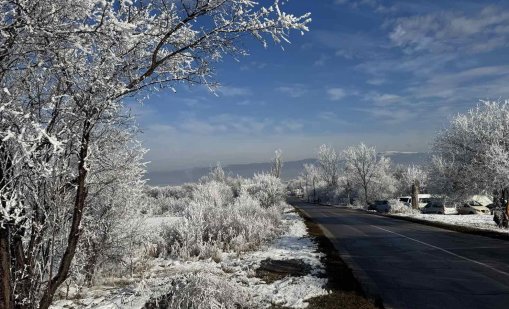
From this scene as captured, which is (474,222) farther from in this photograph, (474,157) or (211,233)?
(211,233)

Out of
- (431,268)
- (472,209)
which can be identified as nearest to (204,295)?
(431,268)

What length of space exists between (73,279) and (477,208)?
3786 centimetres

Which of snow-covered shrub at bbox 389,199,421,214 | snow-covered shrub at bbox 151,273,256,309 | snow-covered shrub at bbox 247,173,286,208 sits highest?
snow-covered shrub at bbox 247,173,286,208

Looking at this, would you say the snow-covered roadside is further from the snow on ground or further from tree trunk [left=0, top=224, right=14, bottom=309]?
the snow on ground

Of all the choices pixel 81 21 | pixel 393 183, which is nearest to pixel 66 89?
pixel 81 21

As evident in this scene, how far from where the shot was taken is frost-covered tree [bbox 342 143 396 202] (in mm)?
62531

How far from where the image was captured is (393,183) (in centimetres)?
6906

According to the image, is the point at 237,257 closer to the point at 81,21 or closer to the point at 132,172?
the point at 132,172

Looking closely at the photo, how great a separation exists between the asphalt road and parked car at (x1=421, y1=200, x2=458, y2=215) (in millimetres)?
20384

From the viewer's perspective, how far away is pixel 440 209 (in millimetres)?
→ 38000

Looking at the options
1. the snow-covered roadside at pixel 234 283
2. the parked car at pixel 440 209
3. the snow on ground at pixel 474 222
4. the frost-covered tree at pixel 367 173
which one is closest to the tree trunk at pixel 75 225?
the snow-covered roadside at pixel 234 283

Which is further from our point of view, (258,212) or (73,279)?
(258,212)

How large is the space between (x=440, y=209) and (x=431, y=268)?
29459mm

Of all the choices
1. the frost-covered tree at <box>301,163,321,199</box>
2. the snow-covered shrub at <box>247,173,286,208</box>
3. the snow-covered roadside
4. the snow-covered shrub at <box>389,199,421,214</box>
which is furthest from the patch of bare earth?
the frost-covered tree at <box>301,163,321,199</box>
